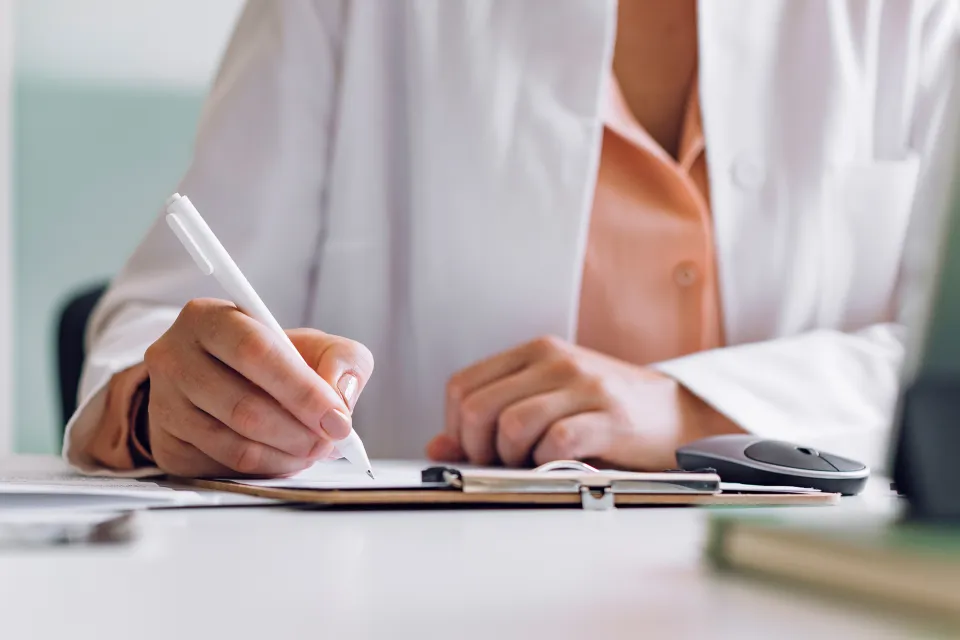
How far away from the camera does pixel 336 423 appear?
40 centimetres

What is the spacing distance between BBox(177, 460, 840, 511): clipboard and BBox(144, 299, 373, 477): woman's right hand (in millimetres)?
50

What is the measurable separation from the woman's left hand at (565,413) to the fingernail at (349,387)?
120mm

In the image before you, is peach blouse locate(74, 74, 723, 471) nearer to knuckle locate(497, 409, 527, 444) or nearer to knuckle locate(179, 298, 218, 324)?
knuckle locate(497, 409, 527, 444)

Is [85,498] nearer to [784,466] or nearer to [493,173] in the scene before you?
[784,466]

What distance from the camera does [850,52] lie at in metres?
0.83

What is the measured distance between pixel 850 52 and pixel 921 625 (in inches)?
30.3

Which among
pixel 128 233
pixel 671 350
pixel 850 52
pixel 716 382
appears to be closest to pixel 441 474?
pixel 716 382

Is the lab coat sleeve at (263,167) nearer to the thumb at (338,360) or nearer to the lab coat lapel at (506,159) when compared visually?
the lab coat lapel at (506,159)

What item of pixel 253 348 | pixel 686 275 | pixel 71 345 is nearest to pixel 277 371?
pixel 253 348

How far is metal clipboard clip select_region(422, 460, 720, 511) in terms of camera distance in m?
0.34

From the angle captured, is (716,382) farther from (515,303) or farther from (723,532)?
(723,532)

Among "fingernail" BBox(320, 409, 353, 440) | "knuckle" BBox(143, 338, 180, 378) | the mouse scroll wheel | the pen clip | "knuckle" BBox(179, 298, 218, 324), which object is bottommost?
the mouse scroll wheel

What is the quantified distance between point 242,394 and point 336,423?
0.21 feet

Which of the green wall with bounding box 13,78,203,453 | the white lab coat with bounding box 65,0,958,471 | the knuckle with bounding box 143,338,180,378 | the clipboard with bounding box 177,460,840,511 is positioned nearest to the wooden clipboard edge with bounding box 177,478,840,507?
the clipboard with bounding box 177,460,840,511
